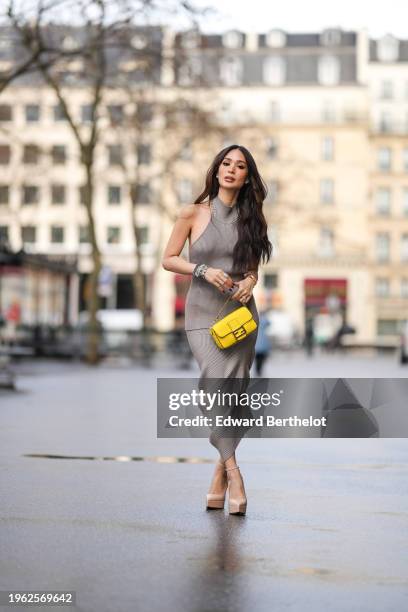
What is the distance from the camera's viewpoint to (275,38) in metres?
101

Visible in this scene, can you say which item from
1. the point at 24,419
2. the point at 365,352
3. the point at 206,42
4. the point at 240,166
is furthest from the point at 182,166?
the point at 240,166

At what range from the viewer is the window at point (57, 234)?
9619cm

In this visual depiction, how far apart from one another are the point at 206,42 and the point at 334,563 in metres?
24.6

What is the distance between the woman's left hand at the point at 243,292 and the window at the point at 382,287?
9272 cm

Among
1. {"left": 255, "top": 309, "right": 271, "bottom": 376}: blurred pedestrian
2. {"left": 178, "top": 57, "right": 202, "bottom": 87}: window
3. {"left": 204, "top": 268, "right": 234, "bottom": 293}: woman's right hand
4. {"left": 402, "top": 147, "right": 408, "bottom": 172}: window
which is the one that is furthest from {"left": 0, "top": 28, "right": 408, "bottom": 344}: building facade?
{"left": 204, "top": 268, "right": 234, "bottom": 293}: woman's right hand

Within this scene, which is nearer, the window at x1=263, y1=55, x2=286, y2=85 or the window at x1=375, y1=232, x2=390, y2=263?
the window at x1=263, y1=55, x2=286, y2=85

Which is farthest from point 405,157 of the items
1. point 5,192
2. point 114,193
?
point 5,192

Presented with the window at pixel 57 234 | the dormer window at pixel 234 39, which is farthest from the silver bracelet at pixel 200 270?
the dormer window at pixel 234 39

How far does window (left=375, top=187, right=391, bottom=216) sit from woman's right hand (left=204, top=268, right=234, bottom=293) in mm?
95791

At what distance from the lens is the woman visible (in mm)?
7992

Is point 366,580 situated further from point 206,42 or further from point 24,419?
point 206,42

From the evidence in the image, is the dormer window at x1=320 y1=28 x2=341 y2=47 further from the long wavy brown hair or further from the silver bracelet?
the silver bracelet

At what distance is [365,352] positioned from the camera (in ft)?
234

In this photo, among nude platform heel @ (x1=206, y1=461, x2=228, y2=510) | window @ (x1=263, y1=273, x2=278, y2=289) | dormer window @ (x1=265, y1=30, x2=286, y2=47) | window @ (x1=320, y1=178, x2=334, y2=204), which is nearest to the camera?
nude platform heel @ (x1=206, y1=461, x2=228, y2=510)
